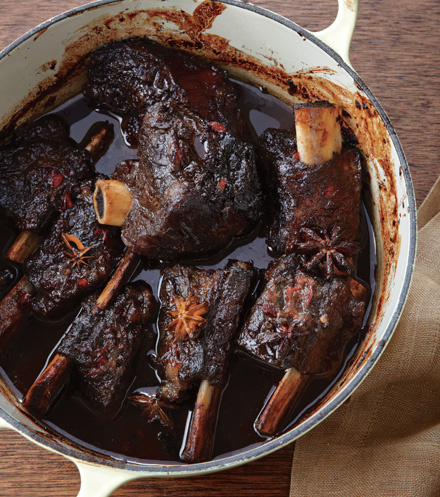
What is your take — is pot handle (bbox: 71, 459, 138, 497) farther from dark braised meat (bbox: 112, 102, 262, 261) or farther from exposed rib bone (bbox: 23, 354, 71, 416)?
dark braised meat (bbox: 112, 102, 262, 261)

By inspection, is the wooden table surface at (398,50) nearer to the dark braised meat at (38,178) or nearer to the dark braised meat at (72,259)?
the dark braised meat at (38,178)

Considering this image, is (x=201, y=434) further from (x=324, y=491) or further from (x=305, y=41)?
(x=305, y=41)

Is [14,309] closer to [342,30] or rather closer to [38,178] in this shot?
[38,178]

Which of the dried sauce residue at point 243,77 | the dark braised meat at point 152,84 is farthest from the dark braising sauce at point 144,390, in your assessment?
the dark braised meat at point 152,84

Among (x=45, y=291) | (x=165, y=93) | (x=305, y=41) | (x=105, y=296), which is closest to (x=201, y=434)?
(x=105, y=296)

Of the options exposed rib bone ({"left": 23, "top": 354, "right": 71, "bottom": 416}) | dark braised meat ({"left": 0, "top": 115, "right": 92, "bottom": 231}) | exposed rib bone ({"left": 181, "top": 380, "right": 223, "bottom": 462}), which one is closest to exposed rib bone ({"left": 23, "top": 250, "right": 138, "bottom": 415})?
exposed rib bone ({"left": 23, "top": 354, "right": 71, "bottom": 416})

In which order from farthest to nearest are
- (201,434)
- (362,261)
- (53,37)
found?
(362,261) < (53,37) < (201,434)
